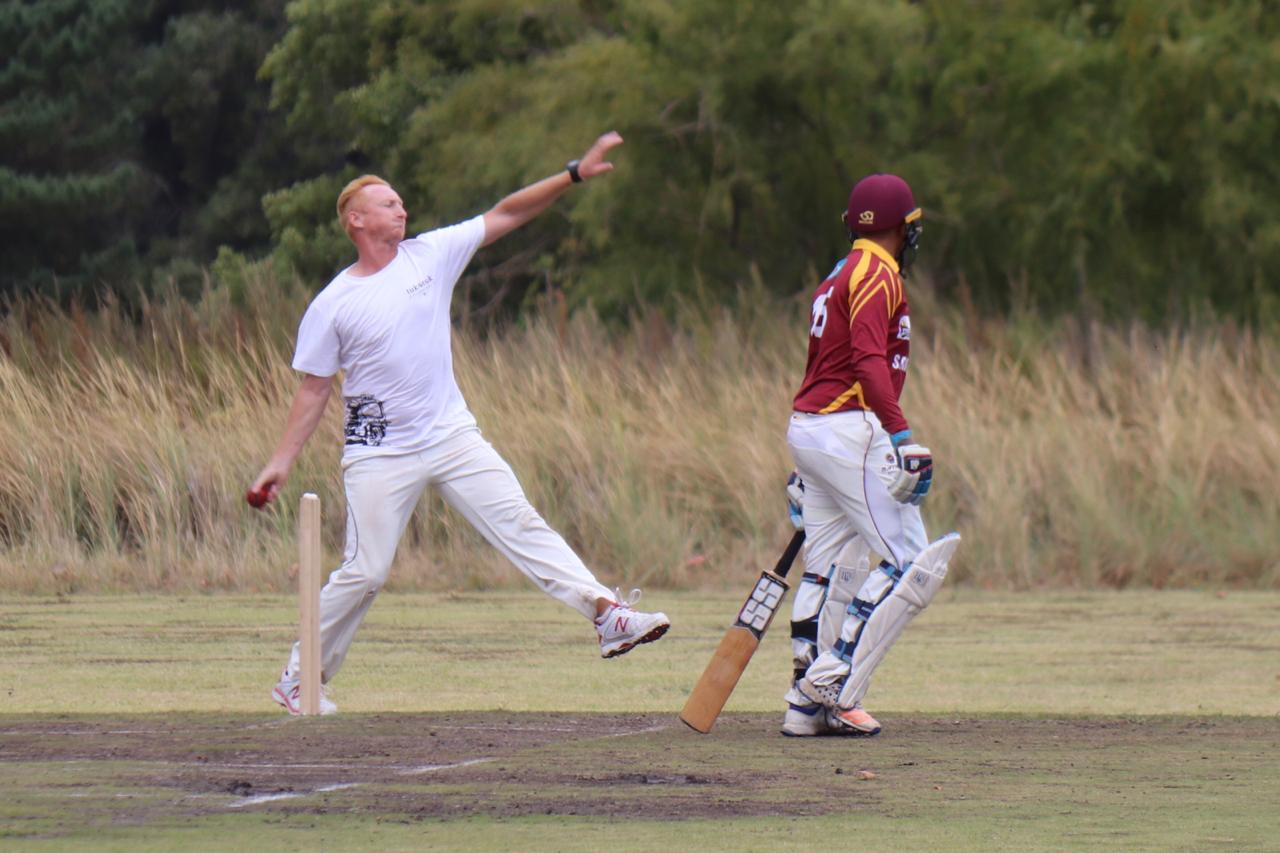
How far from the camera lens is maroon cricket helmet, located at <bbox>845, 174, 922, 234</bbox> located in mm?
8391

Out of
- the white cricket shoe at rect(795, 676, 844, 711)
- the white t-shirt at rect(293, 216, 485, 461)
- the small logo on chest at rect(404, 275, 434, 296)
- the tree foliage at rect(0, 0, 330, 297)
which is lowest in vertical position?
the tree foliage at rect(0, 0, 330, 297)

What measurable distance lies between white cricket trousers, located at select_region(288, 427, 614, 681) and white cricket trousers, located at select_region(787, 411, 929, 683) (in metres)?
1.07

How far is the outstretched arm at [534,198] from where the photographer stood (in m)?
9.11

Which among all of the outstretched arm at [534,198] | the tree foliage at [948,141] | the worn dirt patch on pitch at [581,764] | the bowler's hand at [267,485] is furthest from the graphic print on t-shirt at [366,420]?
the tree foliage at [948,141]

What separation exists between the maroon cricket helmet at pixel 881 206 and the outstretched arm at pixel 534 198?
3.85 ft

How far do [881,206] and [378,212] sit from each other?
6.45 feet

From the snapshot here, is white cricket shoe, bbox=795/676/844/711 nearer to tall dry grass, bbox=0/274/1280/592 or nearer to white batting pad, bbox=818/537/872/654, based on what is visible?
white batting pad, bbox=818/537/872/654

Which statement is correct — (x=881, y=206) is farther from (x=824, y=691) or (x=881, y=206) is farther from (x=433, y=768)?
(x=433, y=768)

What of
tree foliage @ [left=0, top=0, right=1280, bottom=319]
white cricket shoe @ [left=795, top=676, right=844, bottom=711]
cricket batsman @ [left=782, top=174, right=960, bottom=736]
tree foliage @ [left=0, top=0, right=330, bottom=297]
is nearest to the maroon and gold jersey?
cricket batsman @ [left=782, top=174, right=960, bottom=736]

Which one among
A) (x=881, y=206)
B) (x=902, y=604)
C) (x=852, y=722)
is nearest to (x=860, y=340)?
(x=881, y=206)

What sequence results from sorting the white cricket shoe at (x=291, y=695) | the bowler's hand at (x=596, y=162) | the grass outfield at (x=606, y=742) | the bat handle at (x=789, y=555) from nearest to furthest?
the grass outfield at (x=606, y=742) → the bat handle at (x=789, y=555) → the white cricket shoe at (x=291, y=695) → the bowler's hand at (x=596, y=162)

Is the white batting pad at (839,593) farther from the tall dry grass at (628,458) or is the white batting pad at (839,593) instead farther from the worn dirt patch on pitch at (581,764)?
the tall dry grass at (628,458)

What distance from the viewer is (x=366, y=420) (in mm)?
8766

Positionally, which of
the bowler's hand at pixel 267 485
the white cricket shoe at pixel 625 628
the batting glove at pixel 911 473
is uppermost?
the batting glove at pixel 911 473
